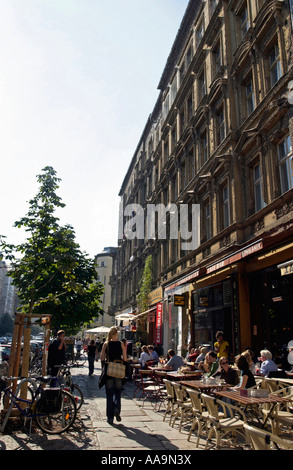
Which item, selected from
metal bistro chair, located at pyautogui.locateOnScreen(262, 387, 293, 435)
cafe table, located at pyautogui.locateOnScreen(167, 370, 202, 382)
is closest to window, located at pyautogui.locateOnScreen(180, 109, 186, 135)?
cafe table, located at pyautogui.locateOnScreen(167, 370, 202, 382)

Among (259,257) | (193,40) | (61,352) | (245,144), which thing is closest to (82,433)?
(61,352)

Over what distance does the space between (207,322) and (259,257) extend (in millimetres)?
5984

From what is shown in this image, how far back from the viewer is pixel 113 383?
7238mm

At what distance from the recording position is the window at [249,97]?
14758mm

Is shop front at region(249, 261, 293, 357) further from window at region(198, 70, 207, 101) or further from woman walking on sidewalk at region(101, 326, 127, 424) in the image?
window at region(198, 70, 207, 101)

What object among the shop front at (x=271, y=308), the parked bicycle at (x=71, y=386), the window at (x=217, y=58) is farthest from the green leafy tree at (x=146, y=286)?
the parked bicycle at (x=71, y=386)

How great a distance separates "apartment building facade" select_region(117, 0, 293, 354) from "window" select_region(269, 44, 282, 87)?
0.04 meters

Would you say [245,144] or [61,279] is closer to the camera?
[245,144]

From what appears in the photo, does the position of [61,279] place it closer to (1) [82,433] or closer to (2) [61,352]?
(2) [61,352]

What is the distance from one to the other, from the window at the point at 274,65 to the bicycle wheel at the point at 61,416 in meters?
11.7

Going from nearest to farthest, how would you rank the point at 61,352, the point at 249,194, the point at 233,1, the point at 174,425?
1. the point at 174,425
2. the point at 61,352
3. the point at 249,194
4. the point at 233,1

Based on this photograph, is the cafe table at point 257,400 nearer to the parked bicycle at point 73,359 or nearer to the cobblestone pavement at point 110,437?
the cobblestone pavement at point 110,437

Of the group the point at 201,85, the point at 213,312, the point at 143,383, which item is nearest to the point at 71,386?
the point at 143,383

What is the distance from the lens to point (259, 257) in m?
12.2
